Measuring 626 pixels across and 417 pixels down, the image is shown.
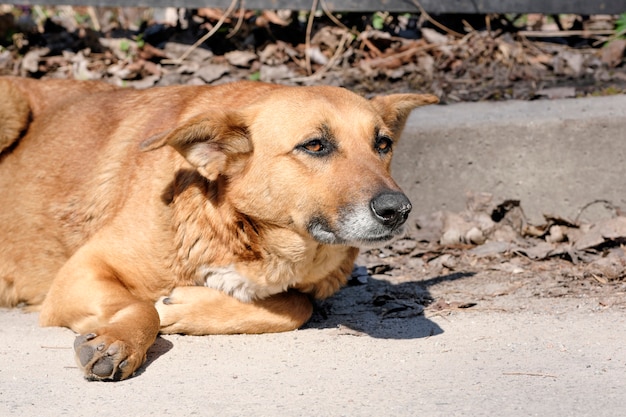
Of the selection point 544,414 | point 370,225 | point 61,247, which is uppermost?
point 370,225

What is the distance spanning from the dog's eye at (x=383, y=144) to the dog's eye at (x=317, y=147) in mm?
270

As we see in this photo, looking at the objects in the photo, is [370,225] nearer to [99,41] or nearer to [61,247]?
[61,247]

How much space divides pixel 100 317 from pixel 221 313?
53 cm

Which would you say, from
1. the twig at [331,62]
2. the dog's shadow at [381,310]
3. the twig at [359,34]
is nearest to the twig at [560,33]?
the twig at [359,34]

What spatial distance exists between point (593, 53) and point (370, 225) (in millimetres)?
4108

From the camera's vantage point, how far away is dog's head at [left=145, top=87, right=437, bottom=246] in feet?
12.4

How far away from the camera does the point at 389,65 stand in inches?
276

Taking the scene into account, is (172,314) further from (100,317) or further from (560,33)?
(560,33)

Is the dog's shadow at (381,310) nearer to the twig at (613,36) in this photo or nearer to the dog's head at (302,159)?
the dog's head at (302,159)

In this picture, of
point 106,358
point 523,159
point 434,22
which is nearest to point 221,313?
point 106,358

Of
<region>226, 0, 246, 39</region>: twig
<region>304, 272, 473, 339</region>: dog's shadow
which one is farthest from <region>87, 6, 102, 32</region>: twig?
<region>304, 272, 473, 339</region>: dog's shadow

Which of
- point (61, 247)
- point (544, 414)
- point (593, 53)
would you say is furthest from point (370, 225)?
point (593, 53)

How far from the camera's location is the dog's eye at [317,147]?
394 cm

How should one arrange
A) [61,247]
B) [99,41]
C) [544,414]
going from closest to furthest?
1. [544,414]
2. [61,247]
3. [99,41]
